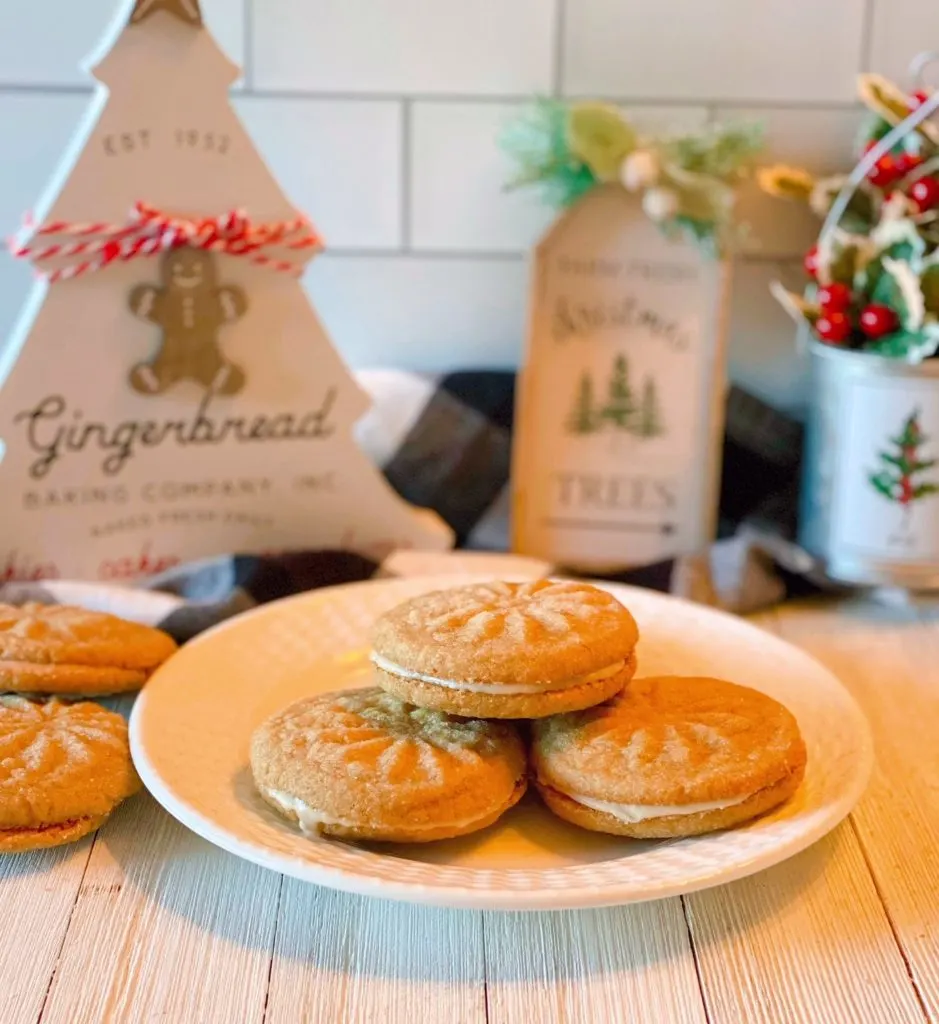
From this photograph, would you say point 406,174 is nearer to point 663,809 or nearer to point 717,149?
point 717,149

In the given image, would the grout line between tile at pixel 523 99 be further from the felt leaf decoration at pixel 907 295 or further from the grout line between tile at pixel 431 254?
the felt leaf decoration at pixel 907 295

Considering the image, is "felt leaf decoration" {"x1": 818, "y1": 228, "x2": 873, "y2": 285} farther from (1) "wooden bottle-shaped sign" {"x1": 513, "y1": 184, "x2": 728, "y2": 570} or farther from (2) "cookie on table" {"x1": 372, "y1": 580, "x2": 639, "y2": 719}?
(2) "cookie on table" {"x1": 372, "y1": 580, "x2": 639, "y2": 719}

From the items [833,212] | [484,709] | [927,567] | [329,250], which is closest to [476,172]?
[329,250]

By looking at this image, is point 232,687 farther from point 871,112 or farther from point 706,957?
point 871,112

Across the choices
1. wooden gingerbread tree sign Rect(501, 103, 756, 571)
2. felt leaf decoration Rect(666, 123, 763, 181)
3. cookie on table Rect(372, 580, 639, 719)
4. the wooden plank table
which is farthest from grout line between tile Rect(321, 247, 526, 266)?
the wooden plank table

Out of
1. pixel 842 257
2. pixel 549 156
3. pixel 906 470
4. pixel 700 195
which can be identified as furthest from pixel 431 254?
pixel 906 470

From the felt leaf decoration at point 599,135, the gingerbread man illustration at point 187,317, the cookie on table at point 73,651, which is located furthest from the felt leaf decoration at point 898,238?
the cookie on table at point 73,651

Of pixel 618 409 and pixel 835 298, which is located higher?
pixel 835 298
